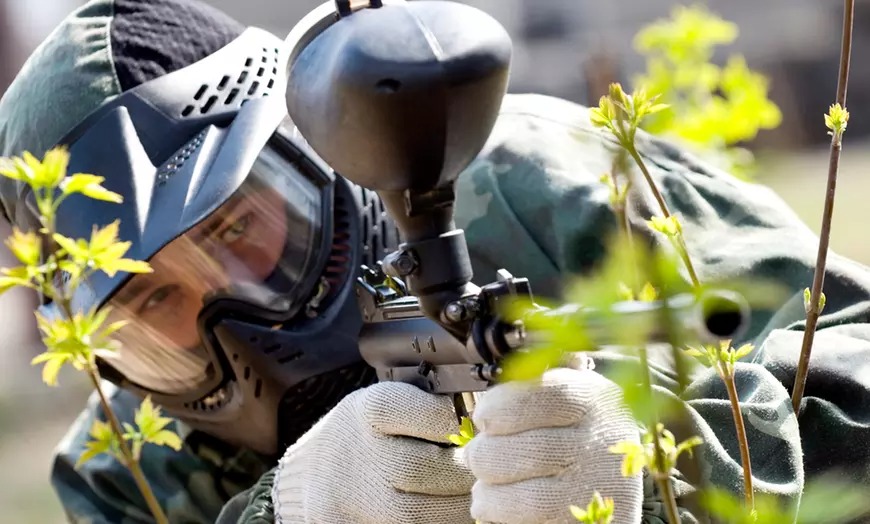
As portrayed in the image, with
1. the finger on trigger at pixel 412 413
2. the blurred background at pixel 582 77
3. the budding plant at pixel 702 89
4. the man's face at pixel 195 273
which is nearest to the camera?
the finger on trigger at pixel 412 413

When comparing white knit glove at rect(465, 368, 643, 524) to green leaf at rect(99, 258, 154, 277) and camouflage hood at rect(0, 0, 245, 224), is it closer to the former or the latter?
green leaf at rect(99, 258, 154, 277)

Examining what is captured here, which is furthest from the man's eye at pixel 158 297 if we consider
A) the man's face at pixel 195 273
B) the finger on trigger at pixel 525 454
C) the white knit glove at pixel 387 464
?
the finger on trigger at pixel 525 454

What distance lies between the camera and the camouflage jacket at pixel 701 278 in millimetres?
2102

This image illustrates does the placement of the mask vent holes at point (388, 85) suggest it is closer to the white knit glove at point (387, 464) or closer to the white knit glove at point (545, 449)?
the white knit glove at point (545, 449)

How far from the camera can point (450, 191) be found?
1.64 metres

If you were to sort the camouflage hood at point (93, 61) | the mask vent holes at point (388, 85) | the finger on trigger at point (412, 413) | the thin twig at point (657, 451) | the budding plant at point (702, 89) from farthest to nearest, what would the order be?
the budding plant at point (702, 89) → the camouflage hood at point (93, 61) → the finger on trigger at point (412, 413) → the mask vent holes at point (388, 85) → the thin twig at point (657, 451)

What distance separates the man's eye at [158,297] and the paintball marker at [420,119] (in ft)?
3.10

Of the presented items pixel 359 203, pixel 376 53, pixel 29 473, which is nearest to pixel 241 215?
pixel 359 203

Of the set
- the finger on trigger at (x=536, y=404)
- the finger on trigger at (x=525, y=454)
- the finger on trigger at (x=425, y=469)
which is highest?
the finger on trigger at (x=536, y=404)

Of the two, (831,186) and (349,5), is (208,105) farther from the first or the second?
(831,186)

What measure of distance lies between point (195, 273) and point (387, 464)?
2.16 ft

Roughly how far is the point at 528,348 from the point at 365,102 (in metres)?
0.35

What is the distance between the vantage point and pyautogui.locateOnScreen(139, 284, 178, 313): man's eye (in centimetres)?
253

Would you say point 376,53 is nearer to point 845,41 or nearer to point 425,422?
point 845,41
